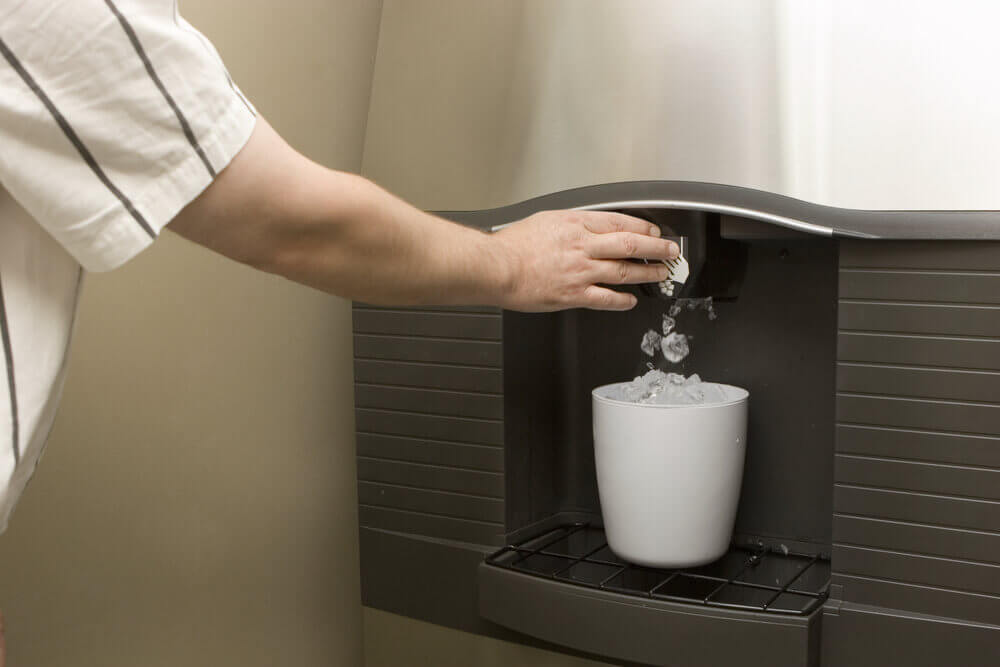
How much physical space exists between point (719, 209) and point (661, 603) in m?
0.35

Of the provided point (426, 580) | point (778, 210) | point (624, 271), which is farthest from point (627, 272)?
point (426, 580)

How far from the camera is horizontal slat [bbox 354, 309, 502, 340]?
106cm

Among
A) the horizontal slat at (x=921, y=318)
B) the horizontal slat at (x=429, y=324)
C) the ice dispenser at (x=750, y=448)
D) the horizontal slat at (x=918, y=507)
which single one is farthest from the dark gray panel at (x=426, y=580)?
the horizontal slat at (x=921, y=318)

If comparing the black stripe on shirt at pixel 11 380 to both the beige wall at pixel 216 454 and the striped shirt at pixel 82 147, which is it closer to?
the striped shirt at pixel 82 147

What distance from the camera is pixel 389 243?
684 mm

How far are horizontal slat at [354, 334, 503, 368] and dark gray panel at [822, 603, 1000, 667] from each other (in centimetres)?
40

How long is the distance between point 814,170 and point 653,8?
0.66 feet

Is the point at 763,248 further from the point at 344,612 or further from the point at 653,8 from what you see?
the point at 344,612

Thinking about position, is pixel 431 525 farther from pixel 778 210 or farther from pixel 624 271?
pixel 778 210

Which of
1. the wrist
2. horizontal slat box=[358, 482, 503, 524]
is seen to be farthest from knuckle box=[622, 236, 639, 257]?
horizontal slat box=[358, 482, 503, 524]

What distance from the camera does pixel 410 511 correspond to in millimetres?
1144

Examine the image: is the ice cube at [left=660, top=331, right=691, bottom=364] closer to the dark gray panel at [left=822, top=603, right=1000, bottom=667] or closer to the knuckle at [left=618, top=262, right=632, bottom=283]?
the knuckle at [left=618, top=262, right=632, bottom=283]

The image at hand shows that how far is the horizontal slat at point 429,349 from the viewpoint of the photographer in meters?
1.06

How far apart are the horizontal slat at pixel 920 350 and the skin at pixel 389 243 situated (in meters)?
0.17
